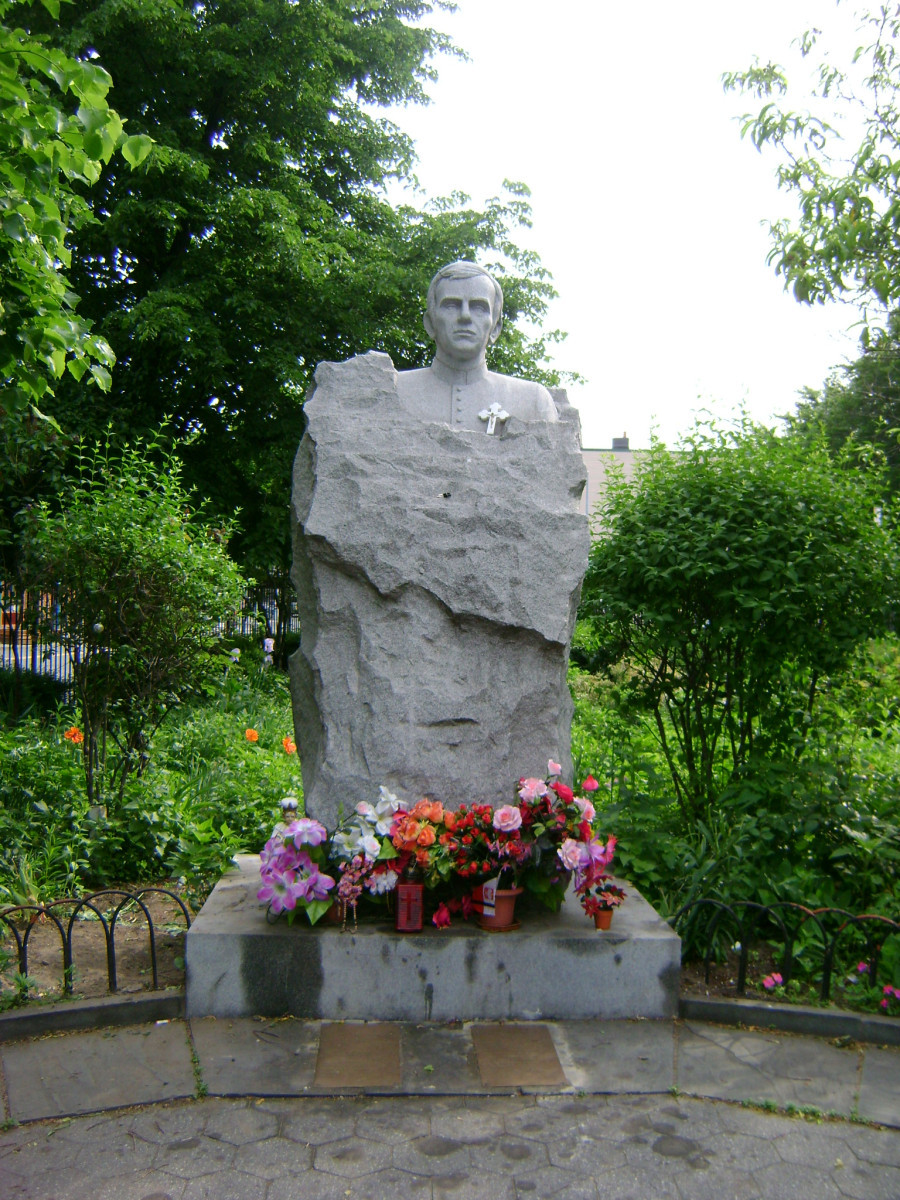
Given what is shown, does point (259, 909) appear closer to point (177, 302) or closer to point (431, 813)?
point (431, 813)

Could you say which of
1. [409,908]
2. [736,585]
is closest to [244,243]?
[736,585]

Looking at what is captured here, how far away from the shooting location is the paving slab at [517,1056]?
2893 millimetres

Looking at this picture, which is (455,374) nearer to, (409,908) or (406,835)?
(406,835)

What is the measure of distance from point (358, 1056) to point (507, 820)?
876 millimetres

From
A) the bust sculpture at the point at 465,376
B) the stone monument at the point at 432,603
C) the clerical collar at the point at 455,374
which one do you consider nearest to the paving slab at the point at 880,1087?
the stone monument at the point at 432,603

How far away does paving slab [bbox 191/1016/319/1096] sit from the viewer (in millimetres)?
2836

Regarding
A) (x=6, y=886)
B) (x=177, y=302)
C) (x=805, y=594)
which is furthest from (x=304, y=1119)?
(x=177, y=302)

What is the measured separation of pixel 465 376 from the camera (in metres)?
4.23

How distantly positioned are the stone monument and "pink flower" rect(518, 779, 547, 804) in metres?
0.23

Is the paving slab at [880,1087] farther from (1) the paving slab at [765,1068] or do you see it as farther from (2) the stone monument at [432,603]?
(2) the stone monument at [432,603]

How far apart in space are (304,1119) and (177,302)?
9.16 metres

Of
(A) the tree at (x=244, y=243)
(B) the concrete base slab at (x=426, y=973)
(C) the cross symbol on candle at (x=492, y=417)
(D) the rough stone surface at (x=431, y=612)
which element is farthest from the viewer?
(A) the tree at (x=244, y=243)

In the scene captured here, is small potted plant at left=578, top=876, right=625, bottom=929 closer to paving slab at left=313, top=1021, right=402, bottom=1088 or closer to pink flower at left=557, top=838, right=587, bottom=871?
pink flower at left=557, top=838, right=587, bottom=871

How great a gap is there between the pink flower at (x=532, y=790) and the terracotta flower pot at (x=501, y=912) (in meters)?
0.32
